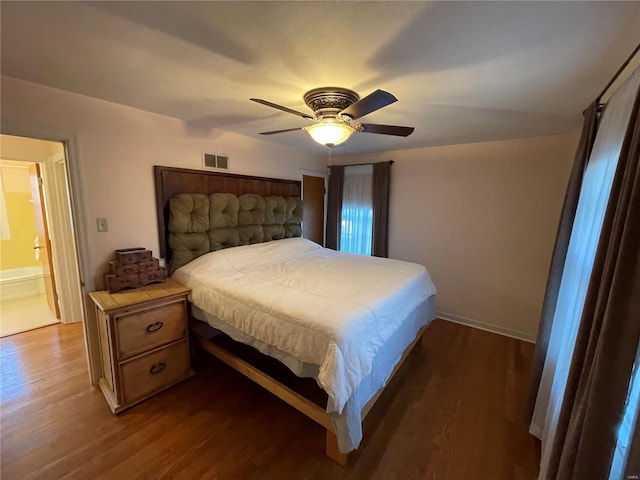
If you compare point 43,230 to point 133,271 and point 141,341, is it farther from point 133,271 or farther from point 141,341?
point 141,341

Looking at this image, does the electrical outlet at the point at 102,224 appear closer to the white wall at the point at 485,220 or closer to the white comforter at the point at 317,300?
the white comforter at the point at 317,300

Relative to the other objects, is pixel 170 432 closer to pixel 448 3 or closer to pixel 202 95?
pixel 202 95

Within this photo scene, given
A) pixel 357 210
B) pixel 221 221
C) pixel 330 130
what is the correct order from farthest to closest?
1. pixel 357 210
2. pixel 221 221
3. pixel 330 130

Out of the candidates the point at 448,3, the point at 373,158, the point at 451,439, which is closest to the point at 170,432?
the point at 451,439

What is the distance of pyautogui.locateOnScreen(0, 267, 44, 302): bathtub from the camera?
12.8ft

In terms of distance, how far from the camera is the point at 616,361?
84 cm

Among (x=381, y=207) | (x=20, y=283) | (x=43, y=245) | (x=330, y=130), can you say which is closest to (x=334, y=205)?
(x=381, y=207)

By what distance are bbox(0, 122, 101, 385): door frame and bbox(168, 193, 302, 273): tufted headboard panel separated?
2.08ft

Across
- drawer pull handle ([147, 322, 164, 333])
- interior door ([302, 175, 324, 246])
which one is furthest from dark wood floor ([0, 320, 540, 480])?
interior door ([302, 175, 324, 246])

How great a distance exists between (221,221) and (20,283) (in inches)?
150

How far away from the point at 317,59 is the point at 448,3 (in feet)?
2.17

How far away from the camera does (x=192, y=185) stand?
2.75 metres

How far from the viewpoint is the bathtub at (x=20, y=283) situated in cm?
390

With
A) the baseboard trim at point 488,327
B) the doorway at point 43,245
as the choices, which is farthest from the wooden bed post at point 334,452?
the doorway at point 43,245
